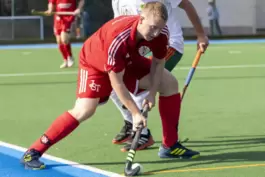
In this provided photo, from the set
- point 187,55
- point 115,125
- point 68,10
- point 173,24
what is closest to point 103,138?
point 115,125

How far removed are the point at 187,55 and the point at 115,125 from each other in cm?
927

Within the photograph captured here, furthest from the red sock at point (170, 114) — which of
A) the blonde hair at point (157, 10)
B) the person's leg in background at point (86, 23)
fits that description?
the person's leg in background at point (86, 23)

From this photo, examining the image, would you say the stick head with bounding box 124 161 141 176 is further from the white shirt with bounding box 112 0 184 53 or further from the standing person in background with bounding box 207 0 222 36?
the standing person in background with bounding box 207 0 222 36

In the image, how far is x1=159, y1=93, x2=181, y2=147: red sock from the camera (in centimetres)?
584

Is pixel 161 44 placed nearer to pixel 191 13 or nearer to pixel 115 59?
pixel 115 59

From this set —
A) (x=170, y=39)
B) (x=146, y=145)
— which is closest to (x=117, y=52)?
(x=170, y=39)

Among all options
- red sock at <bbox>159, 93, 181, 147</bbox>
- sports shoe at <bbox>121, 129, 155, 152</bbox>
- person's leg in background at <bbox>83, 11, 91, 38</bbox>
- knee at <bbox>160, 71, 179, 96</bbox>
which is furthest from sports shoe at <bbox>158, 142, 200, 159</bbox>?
person's leg in background at <bbox>83, 11, 91, 38</bbox>

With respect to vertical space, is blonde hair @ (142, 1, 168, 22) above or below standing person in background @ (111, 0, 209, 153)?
Answer: above

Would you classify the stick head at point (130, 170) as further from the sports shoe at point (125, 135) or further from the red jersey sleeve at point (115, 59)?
the sports shoe at point (125, 135)

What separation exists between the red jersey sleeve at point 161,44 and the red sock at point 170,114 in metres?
0.45

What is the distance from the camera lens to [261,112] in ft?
26.9

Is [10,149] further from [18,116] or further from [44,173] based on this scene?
[18,116]

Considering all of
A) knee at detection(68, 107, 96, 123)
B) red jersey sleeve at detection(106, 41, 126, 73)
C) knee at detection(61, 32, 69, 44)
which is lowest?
knee at detection(61, 32, 69, 44)

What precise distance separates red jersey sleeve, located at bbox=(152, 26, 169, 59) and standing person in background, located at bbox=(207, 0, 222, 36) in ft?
60.4
